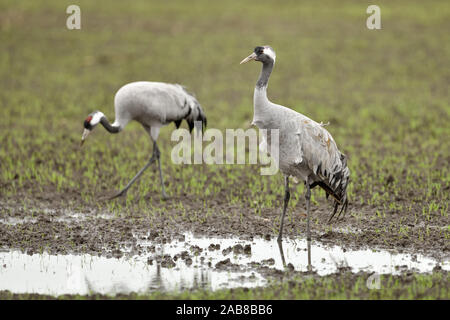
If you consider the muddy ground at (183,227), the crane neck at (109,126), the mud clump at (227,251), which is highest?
the crane neck at (109,126)

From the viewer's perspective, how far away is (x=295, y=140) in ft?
22.4

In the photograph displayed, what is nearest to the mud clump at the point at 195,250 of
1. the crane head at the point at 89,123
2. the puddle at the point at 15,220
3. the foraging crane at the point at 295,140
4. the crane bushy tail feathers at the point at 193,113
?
the foraging crane at the point at 295,140

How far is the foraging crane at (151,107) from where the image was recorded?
29.5 ft

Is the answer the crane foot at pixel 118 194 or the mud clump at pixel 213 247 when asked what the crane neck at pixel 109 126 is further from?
the mud clump at pixel 213 247

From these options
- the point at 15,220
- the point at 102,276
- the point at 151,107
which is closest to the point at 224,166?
the point at 151,107

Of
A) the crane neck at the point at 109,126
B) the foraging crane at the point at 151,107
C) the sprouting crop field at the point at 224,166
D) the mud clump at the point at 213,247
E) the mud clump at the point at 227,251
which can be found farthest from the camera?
the foraging crane at the point at 151,107

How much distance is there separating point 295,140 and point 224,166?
10.3 feet

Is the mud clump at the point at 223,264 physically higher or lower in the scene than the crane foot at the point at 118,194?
lower

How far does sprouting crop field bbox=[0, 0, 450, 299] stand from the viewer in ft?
20.2

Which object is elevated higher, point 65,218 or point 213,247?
point 65,218

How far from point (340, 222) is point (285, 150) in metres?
1.24

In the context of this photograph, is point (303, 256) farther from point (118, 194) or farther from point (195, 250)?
point (118, 194)

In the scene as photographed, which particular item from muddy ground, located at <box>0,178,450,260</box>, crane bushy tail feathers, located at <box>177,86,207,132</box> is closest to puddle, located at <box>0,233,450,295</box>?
muddy ground, located at <box>0,178,450,260</box>

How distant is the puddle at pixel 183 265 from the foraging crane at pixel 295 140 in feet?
1.69
